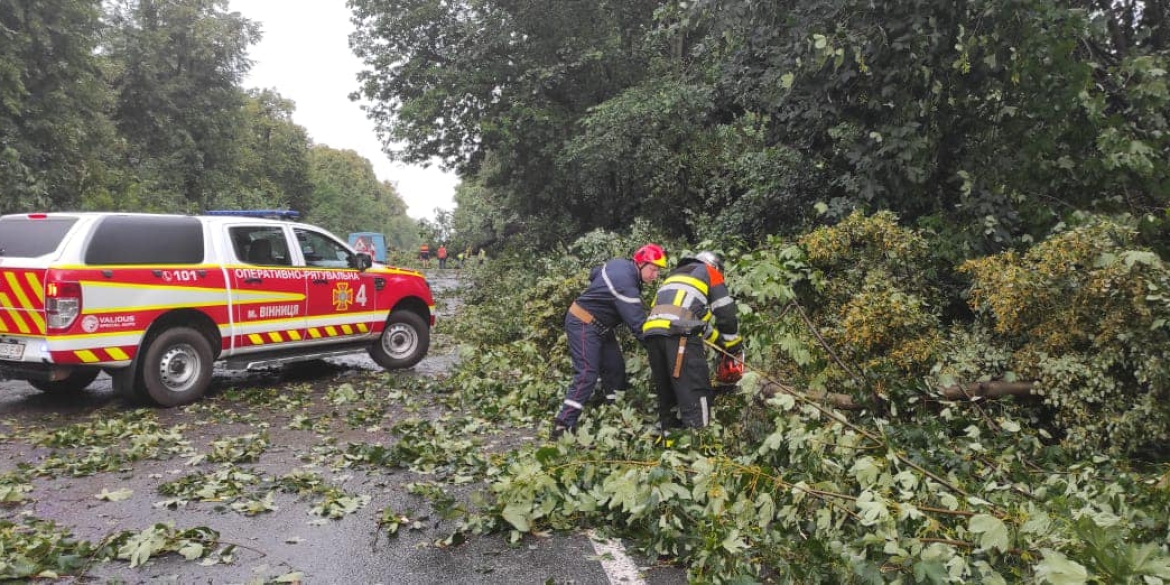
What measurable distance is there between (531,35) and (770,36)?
1126 cm

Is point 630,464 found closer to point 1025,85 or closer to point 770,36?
point 1025,85

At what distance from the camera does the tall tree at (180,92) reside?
36219mm

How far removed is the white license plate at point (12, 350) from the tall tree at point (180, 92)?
3089 centimetres

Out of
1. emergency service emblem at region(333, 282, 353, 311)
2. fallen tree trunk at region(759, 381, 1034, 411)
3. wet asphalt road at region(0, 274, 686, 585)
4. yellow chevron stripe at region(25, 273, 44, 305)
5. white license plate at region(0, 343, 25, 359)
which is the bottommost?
wet asphalt road at region(0, 274, 686, 585)

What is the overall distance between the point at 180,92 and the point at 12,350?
121 feet

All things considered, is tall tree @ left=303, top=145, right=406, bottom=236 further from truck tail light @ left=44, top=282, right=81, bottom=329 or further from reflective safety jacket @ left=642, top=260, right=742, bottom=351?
reflective safety jacket @ left=642, top=260, right=742, bottom=351

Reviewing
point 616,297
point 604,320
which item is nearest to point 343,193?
point 604,320

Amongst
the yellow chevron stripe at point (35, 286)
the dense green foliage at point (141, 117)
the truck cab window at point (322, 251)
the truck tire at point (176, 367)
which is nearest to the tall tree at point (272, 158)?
the dense green foliage at point (141, 117)

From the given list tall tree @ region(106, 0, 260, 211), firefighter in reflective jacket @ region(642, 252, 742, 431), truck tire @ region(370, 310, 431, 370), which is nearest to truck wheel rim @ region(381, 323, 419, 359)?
truck tire @ region(370, 310, 431, 370)

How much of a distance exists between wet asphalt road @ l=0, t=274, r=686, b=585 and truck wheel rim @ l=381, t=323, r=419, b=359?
3233mm

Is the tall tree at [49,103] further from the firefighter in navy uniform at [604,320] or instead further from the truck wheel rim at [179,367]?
the firefighter in navy uniform at [604,320]

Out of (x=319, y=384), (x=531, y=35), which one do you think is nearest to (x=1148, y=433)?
(x=319, y=384)

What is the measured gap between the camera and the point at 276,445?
20.7 feet

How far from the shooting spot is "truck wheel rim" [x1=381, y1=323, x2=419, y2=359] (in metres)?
10.1
